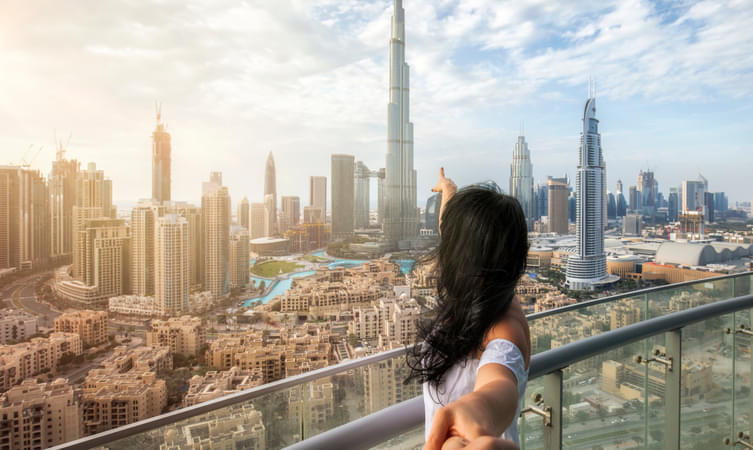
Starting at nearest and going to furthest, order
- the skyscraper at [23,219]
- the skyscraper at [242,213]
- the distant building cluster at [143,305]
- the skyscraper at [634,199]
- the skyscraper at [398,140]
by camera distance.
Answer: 1. the skyscraper at [23,219]
2. the distant building cluster at [143,305]
3. the skyscraper at [398,140]
4. the skyscraper at [634,199]
5. the skyscraper at [242,213]

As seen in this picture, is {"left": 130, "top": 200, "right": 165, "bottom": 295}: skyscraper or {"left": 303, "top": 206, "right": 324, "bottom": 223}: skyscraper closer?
{"left": 130, "top": 200, "right": 165, "bottom": 295}: skyscraper

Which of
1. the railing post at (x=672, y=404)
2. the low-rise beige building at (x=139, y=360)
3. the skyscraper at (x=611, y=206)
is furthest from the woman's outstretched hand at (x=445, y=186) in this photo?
the skyscraper at (x=611, y=206)

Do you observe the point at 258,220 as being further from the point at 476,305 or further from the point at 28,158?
the point at 476,305

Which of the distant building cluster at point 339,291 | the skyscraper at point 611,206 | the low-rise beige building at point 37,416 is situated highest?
the skyscraper at point 611,206

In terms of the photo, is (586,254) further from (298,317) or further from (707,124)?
(298,317)

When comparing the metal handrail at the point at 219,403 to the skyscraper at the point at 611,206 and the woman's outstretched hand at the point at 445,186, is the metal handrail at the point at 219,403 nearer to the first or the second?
the woman's outstretched hand at the point at 445,186

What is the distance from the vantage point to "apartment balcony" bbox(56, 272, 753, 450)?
919 mm

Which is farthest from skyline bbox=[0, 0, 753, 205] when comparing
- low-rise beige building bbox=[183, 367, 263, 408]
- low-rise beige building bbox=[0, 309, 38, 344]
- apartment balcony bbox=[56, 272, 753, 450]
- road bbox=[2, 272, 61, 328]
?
apartment balcony bbox=[56, 272, 753, 450]

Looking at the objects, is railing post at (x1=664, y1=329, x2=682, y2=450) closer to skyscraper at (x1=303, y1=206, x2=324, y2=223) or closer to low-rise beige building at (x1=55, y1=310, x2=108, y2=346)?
low-rise beige building at (x1=55, y1=310, x2=108, y2=346)

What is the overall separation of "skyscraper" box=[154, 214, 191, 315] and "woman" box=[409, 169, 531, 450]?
10664 millimetres

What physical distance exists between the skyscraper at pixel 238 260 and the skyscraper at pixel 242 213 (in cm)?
44

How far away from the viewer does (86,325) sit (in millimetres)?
8297

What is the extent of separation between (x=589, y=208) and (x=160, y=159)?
11904mm

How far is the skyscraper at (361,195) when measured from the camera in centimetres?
1241
